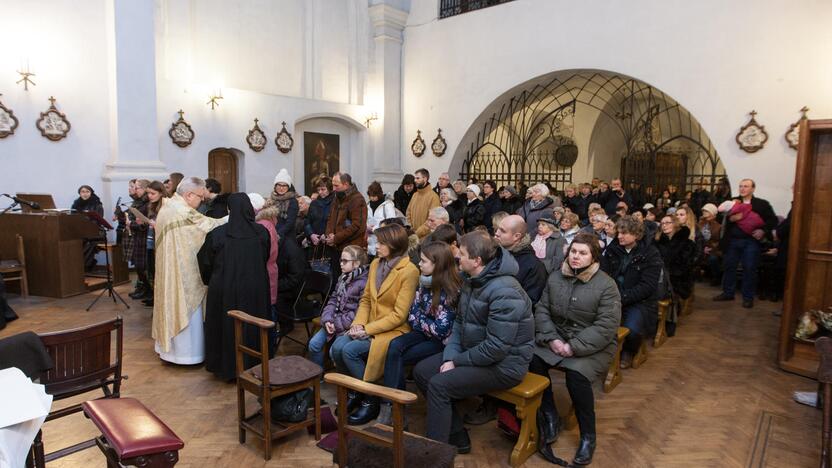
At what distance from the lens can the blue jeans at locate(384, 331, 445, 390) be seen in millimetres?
3604

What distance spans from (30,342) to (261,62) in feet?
31.8

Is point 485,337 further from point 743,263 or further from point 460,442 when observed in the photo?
point 743,263

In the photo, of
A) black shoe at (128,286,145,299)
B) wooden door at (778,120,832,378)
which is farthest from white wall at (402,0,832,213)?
black shoe at (128,286,145,299)

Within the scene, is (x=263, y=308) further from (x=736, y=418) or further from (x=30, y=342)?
(x=736, y=418)

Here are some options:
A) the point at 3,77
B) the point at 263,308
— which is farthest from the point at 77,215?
the point at 263,308

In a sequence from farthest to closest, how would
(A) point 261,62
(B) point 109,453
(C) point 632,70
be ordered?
(A) point 261,62, (C) point 632,70, (B) point 109,453

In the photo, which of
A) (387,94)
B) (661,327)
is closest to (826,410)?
(661,327)

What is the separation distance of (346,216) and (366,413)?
2754mm

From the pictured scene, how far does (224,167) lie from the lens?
10992 millimetres

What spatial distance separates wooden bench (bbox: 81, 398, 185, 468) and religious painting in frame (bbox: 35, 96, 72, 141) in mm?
8282

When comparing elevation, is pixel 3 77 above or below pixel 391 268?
above

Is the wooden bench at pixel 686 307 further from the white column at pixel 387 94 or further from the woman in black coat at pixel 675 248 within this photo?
the white column at pixel 387 94

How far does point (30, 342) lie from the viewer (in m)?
2.54

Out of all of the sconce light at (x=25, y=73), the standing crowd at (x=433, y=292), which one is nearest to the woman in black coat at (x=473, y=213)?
the standing crowd at (x=433, y=292)
